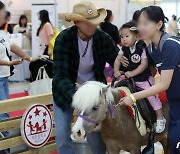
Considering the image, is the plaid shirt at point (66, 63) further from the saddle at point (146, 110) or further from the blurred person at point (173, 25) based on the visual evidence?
the blurred person at point (173, 25)

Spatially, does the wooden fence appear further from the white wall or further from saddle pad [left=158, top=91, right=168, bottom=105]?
the white wall

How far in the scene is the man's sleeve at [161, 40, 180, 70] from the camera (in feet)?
8.91

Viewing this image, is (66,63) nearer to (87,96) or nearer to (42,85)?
(87,96)

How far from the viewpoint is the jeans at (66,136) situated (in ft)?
11.2

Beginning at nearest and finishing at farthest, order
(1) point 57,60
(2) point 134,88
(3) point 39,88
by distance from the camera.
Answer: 1. (1) point 57,60
2. (2) point 134,88
3. (3) point 39,88

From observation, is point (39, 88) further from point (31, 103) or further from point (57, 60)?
point (57, 60)

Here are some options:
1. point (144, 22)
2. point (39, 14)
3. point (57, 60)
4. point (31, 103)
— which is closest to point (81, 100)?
point (57, 60)

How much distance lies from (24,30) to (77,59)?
322 inches

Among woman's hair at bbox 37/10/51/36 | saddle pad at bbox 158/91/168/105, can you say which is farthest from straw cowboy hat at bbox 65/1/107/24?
woman's hair at bbox 37/10/51/36

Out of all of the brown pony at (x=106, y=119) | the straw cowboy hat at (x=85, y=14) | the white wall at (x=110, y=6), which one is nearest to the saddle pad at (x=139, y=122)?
the brown pony at (x=106, y=119)

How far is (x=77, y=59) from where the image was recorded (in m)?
3.23

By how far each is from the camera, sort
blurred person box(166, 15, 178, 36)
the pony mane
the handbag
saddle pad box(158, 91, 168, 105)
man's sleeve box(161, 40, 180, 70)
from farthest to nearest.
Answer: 1. blurred person box(166, 15, 178, 36)
2. the handbag
3. saddle pad box(158, 91, 168, 105)
4. the pony mane
5. man's sleeve box(161, 40, 180, 70)

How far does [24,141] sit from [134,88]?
1370 millimetres

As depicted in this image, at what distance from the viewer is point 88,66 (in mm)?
3328
